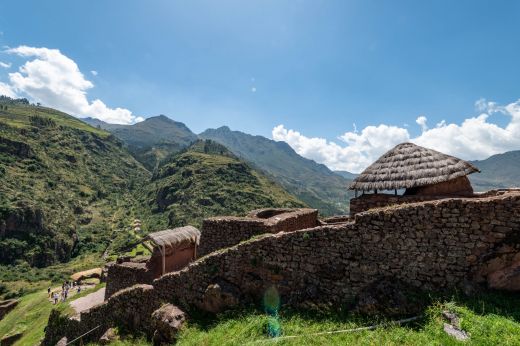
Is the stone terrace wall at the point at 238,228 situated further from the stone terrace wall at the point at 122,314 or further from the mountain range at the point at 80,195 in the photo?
the mountain range at the point at 80,195

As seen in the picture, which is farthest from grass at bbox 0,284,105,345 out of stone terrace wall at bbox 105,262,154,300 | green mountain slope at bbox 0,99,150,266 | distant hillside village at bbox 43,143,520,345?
green mountain slope at bbox 0,99,150,266

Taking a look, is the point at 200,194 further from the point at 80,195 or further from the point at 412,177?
the point at 412,177

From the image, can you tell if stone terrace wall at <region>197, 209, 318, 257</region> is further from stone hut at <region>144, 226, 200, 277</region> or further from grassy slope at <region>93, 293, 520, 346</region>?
grassy slope at <region>93, 293, 520, 346</region>

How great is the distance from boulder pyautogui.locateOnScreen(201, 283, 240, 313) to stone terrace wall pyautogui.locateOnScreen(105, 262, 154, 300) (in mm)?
5318

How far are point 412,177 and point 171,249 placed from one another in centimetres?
1053

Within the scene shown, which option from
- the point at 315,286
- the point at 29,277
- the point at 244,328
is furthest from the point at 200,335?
the point at 29,277

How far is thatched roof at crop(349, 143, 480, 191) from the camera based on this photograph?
10805 millimetres

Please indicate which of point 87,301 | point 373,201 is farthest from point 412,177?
point 87,301

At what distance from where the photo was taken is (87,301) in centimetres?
1770

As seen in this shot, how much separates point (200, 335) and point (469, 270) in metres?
6.94

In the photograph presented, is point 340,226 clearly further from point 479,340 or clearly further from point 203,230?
point 203,230

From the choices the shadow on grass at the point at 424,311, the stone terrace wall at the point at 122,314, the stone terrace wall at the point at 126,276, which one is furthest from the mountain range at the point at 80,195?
the shadow on grass at the point at 424,311

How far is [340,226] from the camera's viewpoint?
888 centimetres

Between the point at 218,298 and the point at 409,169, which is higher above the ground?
the point at 409,169
